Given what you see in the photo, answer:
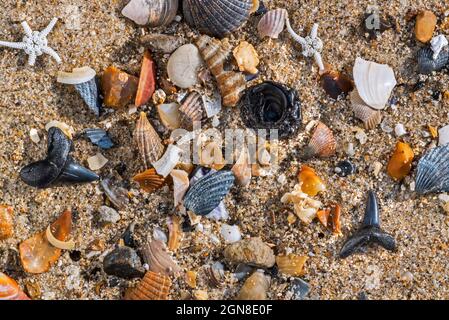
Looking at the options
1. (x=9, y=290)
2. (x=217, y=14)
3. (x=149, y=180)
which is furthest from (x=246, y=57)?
(x=9, y=290)

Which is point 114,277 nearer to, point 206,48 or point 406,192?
point 206,48

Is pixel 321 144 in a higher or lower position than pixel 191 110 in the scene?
lower

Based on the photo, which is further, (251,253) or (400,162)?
(400,162)

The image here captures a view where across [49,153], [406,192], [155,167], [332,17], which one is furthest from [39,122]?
[406,192]

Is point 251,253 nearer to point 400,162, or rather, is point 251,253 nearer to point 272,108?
point 272,108

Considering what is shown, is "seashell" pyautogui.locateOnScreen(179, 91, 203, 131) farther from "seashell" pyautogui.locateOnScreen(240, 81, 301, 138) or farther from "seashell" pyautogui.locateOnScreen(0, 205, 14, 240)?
"seashell" pyautogui.locateOnScreen(0, 205, 14, 240)

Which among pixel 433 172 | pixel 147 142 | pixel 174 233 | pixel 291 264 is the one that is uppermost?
pixel 147 142
